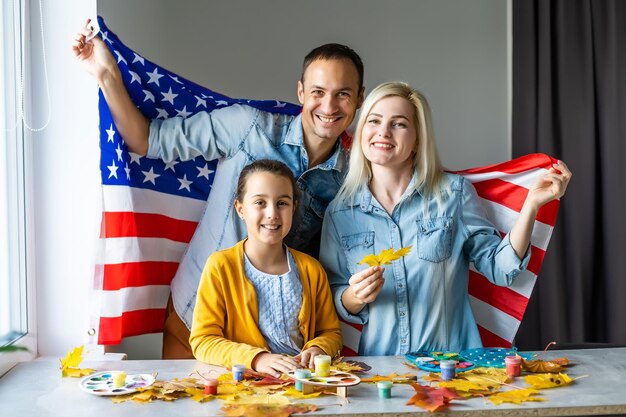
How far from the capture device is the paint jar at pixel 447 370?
1.99 m

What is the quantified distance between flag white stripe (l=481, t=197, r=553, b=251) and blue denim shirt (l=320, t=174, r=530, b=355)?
12 centimetres

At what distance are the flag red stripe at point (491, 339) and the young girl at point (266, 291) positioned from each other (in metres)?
0.63

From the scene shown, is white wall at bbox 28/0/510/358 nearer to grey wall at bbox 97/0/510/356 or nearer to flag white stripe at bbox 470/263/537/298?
grey wall at bbox 97/0/510/356

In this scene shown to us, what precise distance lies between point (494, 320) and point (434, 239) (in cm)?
46

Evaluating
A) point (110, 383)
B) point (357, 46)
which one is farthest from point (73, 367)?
point (357, 46)

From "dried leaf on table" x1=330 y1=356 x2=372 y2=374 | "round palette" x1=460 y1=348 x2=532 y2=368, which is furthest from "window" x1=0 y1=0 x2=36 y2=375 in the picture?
"round palette" x1=460 y1=348 x2=532 y2=368

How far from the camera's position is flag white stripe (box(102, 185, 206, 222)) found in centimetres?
258

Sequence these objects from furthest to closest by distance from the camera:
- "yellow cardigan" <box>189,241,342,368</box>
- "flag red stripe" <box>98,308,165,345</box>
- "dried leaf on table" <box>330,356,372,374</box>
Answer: "flag red stripe" <box>98,308,165,345</box> → "yellow cardigan" <box>189,241,342,368</box> → "dried leaf on table" <box>330,356,372,374</box>

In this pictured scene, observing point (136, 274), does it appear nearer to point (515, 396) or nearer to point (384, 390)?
point (384, 390)

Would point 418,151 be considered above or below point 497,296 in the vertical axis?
above

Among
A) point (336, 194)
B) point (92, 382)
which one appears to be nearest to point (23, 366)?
point (92, 382)

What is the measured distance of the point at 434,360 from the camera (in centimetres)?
216

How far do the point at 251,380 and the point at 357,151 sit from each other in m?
0.89

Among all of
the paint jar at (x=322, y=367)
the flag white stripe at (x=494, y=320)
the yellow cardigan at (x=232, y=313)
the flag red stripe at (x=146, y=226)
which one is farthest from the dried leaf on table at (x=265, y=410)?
the flag white stripe at (x=494, y=320)
